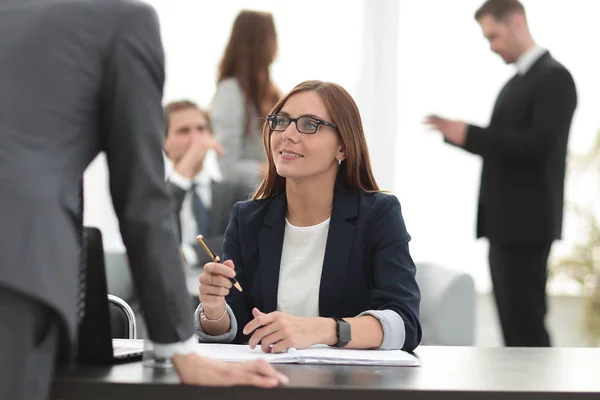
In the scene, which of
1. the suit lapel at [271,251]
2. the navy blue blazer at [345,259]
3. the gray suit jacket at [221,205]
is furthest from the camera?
the gray suit jacket at [221,205]

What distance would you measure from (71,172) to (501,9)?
3170mm

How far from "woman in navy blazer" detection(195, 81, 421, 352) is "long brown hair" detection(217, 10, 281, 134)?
2007 millimetres

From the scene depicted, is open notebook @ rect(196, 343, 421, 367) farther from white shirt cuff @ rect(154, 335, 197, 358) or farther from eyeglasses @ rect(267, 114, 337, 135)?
eyeglasses @ rect(267, 114, 337, 135)

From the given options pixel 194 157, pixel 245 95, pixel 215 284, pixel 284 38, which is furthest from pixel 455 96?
pixel 215 284

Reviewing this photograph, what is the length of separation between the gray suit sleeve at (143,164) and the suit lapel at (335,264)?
2.60 feet

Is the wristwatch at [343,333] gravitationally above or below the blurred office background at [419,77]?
below

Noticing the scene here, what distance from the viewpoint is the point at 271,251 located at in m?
2.17

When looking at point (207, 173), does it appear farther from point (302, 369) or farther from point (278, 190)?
point (302, 369)

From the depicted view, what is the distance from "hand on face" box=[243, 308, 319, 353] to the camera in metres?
1.69

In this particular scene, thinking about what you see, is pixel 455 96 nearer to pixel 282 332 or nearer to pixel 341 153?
pixel 341 153

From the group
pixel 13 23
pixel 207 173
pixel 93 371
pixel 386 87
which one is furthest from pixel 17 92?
pixel 386 87

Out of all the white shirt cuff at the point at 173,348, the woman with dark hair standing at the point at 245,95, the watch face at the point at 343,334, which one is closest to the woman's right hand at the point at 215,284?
the watch face at the point at 343,334

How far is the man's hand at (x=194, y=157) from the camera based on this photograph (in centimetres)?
434

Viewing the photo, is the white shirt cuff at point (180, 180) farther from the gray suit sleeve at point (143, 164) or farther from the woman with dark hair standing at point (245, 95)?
the gray suit sleeve at point (143, 164)
